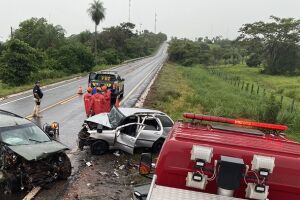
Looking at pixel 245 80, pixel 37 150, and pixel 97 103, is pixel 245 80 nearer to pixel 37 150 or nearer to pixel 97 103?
pixel 97 103

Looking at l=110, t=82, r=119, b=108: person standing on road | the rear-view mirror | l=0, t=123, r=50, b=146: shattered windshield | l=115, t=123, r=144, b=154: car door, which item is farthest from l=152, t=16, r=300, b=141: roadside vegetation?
the rear-view mirror

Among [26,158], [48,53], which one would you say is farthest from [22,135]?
[48,53]

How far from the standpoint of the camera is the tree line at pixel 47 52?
121 feet

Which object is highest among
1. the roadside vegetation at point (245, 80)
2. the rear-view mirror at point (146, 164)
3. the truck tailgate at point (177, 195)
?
the truck tailgate at point (177, 195)

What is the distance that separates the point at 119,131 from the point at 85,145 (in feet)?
3.96

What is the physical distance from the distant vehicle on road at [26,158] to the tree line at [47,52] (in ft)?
88.2

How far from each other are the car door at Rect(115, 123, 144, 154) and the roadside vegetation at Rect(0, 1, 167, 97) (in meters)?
17.0

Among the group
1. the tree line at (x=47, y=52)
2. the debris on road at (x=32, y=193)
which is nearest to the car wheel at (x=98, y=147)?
the debris on road at (x=32, y=193)

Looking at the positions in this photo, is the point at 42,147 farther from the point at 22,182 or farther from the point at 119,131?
the point at 119,131

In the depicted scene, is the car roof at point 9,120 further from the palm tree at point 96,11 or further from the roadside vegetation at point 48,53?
the palm tree at point 96,11

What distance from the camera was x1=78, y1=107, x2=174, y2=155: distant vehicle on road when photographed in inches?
515

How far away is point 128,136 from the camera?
13.0 metres

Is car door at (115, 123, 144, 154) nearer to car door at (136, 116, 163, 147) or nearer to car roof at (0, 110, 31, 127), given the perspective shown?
car door at (136, 116, 163, 147)

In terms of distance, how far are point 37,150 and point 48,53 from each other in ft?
148
